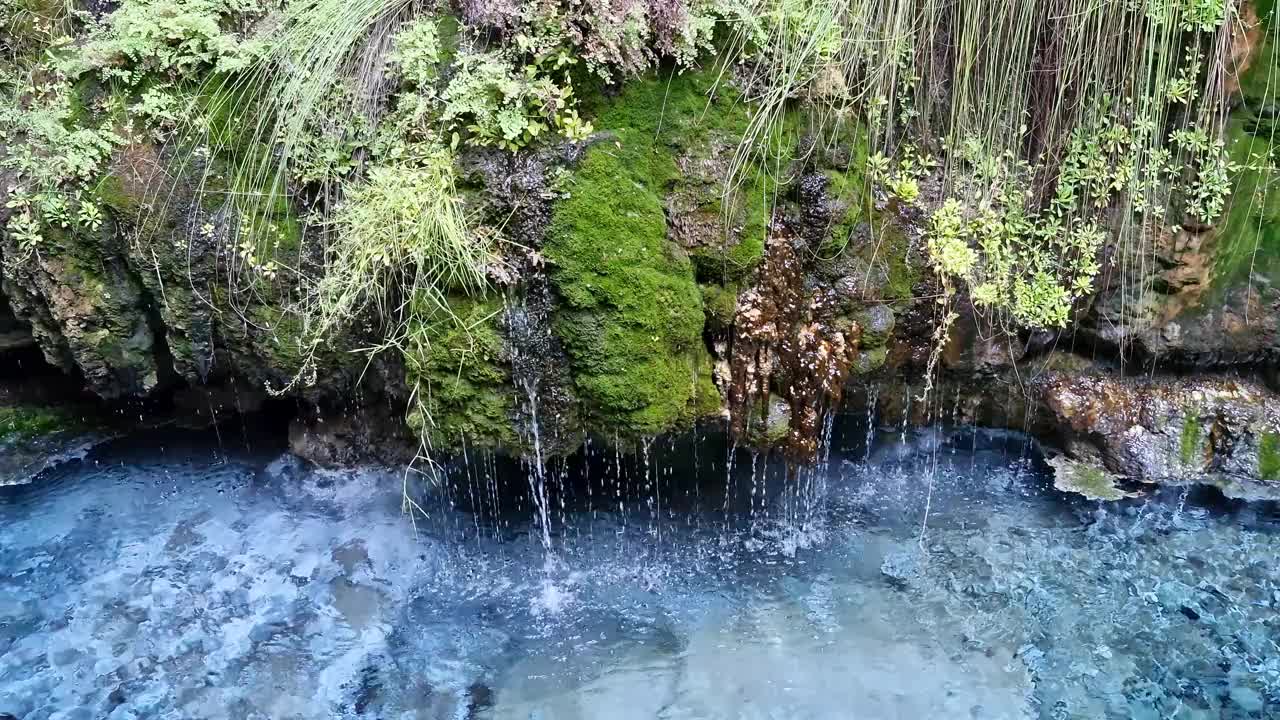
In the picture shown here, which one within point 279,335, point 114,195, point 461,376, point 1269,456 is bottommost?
point 1269,456

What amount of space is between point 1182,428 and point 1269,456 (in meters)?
0.41

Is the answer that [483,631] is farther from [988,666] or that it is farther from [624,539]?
[988,666]

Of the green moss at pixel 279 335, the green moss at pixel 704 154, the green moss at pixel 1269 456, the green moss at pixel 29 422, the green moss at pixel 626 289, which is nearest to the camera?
the green moss at pixel 626 289

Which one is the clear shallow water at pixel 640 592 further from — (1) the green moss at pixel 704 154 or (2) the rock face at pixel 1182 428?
(1) the green moss at pixel 704 154

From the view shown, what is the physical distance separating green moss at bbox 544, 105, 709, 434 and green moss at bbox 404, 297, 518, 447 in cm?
29

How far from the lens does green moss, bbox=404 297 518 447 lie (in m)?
3.47

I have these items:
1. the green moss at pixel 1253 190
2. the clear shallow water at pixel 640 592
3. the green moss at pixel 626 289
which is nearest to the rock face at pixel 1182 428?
the clear shallow water at pixel 640 592

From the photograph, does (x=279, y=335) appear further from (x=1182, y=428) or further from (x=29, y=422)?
(x=1182, y=428)

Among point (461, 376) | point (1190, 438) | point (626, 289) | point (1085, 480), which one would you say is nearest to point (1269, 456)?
point (1190, 438)

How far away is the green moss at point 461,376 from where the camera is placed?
3467 mm

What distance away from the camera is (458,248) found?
3.35 metres

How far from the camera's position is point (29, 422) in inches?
189

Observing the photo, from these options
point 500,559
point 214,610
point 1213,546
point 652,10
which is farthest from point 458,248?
point 1213,546

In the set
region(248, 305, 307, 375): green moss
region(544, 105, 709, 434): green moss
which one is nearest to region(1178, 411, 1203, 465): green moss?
region(544, 105, 709, 434): green moss
